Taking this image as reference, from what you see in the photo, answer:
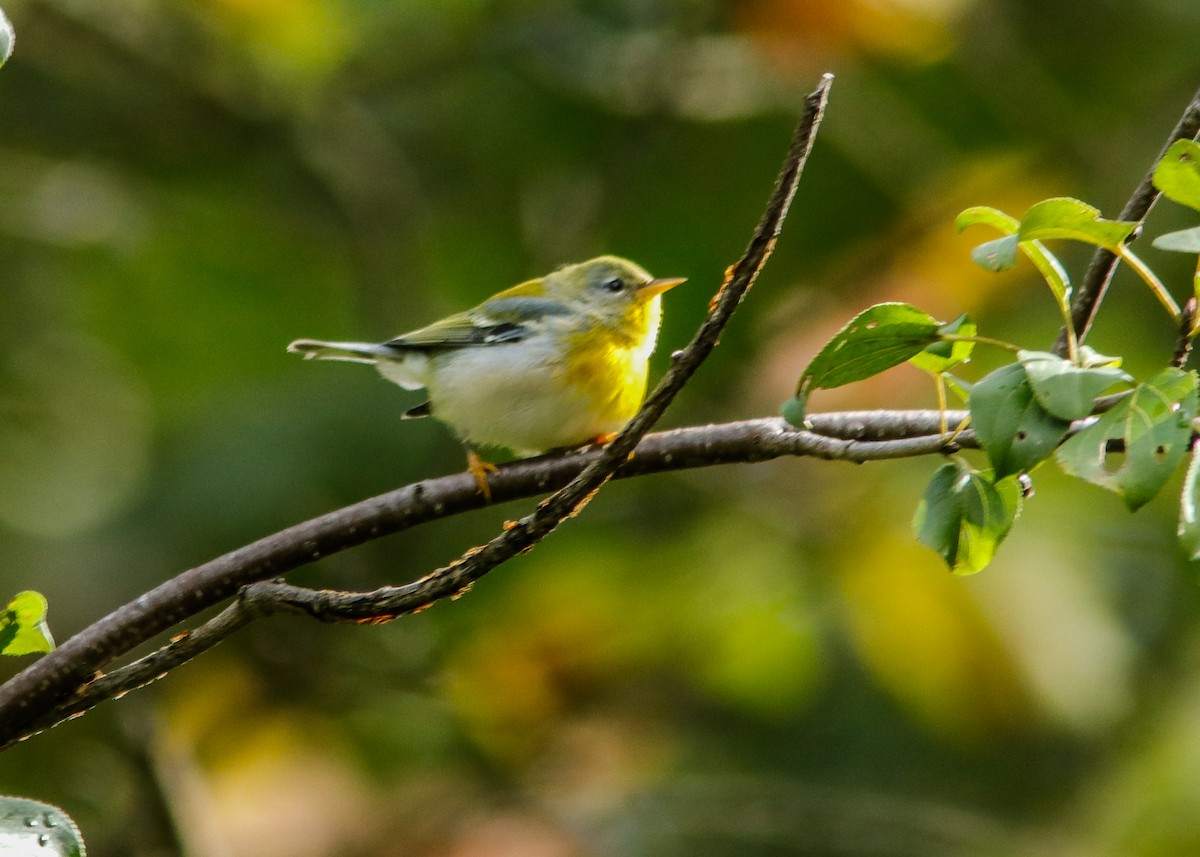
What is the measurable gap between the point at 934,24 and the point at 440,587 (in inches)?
205

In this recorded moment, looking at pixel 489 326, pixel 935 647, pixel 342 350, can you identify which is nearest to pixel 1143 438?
pixel 489 326

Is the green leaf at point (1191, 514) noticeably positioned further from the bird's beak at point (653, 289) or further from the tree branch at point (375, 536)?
the bird's beak at point (653, 289)

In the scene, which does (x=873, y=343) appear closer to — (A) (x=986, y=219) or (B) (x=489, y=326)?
(A) (x=986, y=219)

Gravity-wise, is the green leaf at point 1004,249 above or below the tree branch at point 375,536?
above

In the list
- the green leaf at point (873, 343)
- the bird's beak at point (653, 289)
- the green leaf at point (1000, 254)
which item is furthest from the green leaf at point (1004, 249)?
the bird's beak at point (653, 289)

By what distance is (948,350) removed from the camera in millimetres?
1824

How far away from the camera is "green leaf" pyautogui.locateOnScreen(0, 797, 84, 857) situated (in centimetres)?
161

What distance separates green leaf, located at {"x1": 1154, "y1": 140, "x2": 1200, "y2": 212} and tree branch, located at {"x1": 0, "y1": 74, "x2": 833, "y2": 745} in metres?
0.47

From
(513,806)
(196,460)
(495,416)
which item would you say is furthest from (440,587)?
(196,460)

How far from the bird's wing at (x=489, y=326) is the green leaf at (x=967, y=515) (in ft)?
8.82

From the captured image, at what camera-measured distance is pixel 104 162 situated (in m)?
6.96

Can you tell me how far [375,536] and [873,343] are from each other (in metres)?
0.83

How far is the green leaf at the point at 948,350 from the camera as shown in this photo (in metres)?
1.76

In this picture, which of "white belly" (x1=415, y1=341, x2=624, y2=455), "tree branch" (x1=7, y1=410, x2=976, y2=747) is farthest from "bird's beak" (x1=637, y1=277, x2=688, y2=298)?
"tree branch" (x1=7, y1=410, x2=976, y2=747)
